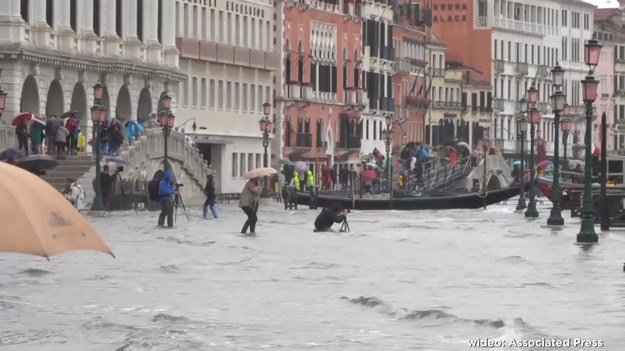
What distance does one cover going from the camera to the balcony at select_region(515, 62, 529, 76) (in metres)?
170

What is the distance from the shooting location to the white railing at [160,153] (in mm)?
72062

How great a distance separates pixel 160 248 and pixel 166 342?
19.6 meters

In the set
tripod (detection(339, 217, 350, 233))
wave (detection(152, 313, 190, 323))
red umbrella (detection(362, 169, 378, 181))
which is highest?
wave (detection(152, 313, 190, 323))

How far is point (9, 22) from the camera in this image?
A: 7175 centimetres

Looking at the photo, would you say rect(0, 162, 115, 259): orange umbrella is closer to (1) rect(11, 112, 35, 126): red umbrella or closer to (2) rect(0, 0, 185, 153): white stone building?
(1) rect(11, 112, 35, 126): red umbrella

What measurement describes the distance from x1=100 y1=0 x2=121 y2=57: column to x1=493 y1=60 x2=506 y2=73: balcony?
85704 millimetres

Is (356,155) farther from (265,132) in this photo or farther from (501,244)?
(501,244)

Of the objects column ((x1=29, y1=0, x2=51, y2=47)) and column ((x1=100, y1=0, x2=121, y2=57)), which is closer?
Result: column ((x1=29, y1=0, x2=51, y2=47))

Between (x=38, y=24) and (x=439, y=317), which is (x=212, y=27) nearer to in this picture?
(x=38, y=24)

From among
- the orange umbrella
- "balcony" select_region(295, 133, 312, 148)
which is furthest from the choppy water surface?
"balcony" select_region(295, 133, 312, 148)

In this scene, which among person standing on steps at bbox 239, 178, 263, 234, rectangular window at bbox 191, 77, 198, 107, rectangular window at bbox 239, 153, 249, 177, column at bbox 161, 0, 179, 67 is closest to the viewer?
A: person standing on steps at bbox 239, 178, 263, 234

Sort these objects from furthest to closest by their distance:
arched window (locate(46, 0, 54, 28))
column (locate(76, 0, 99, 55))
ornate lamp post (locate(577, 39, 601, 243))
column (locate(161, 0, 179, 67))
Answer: column (locate(161, 0, 179, 67)), column (locate(76, 0, 99, 55)), arched window (locate(46, 0, 54, 28)), ornate lamp post (locate(577, 39, 601, 243))

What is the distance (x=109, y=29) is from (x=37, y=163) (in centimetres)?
2036

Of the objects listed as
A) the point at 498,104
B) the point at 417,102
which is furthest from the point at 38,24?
the point at 498,104
